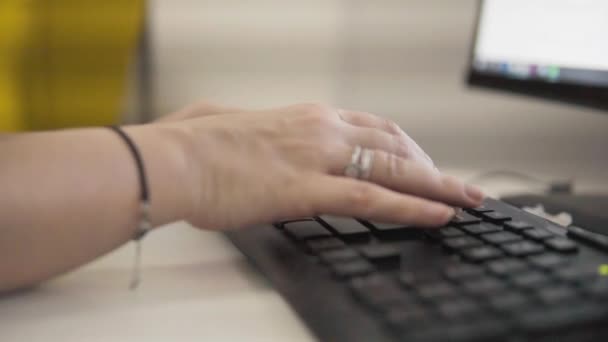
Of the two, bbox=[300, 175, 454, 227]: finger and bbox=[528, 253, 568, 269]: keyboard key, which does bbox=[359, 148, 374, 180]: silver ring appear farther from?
bbox=[528, 253, 568, 269]: keyboard key

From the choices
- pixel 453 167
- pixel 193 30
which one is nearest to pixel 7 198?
pixel 193 30

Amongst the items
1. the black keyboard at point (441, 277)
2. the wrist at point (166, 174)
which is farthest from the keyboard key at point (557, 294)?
the wrist at point (166, 174)

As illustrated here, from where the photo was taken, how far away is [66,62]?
93 centimetres

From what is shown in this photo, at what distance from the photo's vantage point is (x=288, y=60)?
983 mm

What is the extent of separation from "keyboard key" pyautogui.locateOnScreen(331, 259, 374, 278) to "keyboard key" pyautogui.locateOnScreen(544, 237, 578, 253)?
0.13 metres

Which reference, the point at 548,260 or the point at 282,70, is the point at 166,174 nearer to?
the point at 548,260

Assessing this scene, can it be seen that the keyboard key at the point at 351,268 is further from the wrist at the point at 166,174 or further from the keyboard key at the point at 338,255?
the wrist at the point at 166,174

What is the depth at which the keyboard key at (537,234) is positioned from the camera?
382 mm

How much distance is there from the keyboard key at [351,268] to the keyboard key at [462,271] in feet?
0.15

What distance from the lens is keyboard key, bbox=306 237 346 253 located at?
0.38 metres

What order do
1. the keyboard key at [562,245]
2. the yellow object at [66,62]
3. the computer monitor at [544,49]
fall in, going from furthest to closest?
1. the yellow object at [66,62]
2. the computer monitor at [544,49]
3. the keyboard key at [562,245]

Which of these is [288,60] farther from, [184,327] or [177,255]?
[184,327]

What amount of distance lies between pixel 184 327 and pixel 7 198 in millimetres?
136

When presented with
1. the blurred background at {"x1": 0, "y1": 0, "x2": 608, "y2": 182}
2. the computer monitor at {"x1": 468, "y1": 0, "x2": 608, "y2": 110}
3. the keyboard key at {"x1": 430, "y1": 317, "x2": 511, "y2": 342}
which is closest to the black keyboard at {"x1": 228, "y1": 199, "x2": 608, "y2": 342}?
the keyboard key at {"x1": 430, "y1": 317, "x2": 511, "y2": 342}
